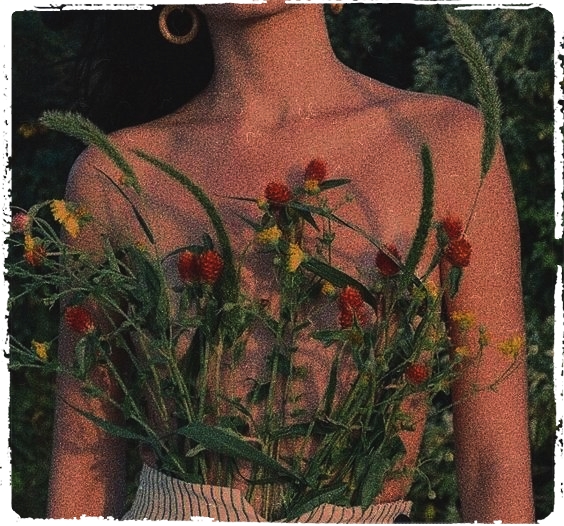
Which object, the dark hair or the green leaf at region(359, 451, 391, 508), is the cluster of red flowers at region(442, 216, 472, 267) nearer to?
the green leaf at region(359, 451, 391, 508)

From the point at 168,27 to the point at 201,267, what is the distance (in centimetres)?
34

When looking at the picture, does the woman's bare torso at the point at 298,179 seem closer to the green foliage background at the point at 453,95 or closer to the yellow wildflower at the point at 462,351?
the yellow wildflower at the point at 462,351

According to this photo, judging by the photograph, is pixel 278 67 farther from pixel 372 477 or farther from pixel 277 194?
pixel 372 477

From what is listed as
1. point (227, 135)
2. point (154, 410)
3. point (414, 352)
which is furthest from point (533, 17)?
point (154, 410)

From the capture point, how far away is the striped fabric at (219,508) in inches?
44.7

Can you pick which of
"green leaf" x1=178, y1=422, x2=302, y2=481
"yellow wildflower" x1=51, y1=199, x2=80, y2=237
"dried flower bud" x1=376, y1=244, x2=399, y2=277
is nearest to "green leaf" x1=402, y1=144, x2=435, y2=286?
"dried flower bud" x1=376, y1=244, x2=399, y2=277

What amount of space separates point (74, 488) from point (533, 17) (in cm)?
90

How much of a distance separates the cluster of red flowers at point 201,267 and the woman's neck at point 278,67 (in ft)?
0.73

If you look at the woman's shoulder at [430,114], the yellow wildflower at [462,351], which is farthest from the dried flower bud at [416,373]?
the woman's shoulder at [430,114]

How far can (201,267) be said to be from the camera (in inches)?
45.0

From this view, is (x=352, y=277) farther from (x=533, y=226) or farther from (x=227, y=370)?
(x=533, y=226)

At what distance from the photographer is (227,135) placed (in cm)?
132

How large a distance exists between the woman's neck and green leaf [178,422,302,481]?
368 mm

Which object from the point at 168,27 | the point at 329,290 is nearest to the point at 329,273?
the point at 329,290
